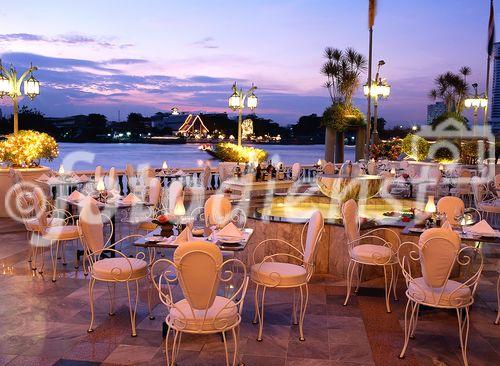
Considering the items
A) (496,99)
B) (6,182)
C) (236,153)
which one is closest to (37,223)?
(6,182)

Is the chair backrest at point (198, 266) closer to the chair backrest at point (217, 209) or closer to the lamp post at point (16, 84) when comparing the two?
the chair backrest at point (217, 209)

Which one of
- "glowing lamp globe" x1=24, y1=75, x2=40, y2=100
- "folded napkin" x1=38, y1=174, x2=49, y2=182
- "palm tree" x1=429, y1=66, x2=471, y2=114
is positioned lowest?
"folded napkin" x1=38, y1=174, x2=49, y2=182

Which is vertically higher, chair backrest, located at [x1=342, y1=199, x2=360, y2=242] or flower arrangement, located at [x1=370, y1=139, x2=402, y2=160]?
flower arrangement, located at [x1=370, y1=139, x2=402, y2=160]

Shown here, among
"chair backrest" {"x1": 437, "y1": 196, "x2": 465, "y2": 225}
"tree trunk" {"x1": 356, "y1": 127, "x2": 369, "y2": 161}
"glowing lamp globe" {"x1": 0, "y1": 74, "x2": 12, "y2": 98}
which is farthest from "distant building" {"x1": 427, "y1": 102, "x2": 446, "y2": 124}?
"glowing lamp globe" {"x1": 0, "y1": 74, "x2": 12, "y2": 98}

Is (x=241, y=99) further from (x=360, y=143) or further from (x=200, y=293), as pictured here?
(x=200, y=293)

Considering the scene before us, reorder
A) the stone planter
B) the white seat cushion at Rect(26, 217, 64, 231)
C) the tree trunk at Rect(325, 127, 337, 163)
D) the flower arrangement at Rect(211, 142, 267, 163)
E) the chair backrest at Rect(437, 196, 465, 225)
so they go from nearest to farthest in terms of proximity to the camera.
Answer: the chair backrest at Rect(437, 196, 465, 225)
the white seat cushion at Rect(26, 217, 64, 231)
the stone planter
the flower arrangement at Rect(211, 142, 267, 163)
the tree trunk at Rect(325, 127, 337, 163)

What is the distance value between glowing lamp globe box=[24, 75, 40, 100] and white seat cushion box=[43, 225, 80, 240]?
5.38 meters

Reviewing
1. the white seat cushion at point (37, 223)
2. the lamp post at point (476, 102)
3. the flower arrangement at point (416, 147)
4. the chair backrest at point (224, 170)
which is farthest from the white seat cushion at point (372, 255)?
the lamp post at point (476, 102)

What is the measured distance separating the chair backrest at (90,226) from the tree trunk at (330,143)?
16.2 m

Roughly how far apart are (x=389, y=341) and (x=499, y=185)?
7.49m

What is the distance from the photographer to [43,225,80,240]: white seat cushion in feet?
20.7

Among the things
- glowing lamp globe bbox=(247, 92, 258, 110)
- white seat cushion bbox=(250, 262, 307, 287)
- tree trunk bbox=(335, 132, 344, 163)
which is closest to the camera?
white seat cushion bbox=(250, 262, 307, 287)

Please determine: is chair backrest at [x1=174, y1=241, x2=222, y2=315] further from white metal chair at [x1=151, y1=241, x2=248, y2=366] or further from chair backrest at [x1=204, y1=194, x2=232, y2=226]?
chair backrest at [x1=204, y1=194, x2=232, y2=226]

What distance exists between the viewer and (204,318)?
3.51 m
